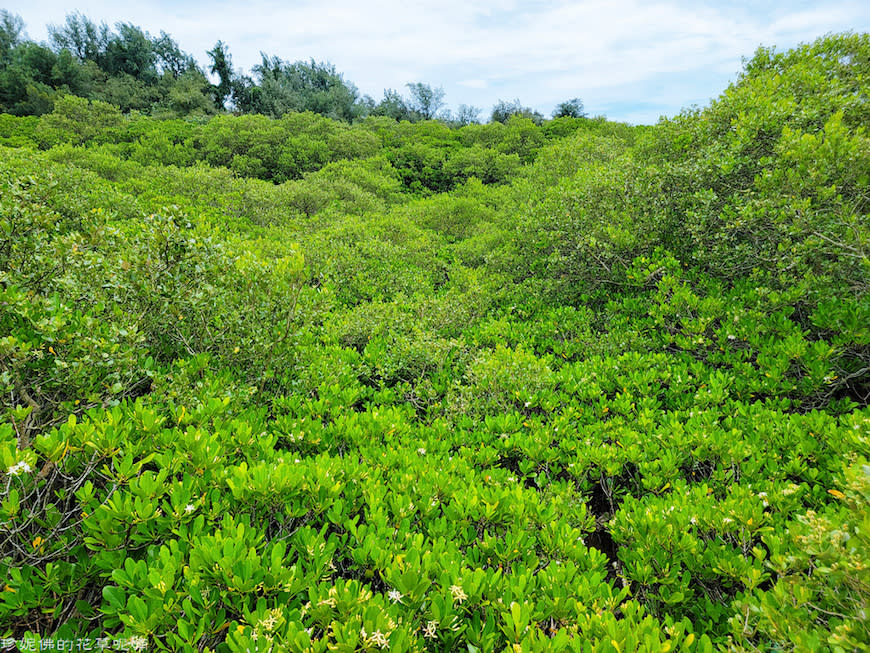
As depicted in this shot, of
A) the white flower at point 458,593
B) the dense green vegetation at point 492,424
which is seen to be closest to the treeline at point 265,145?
the dense green vegetation at point 492,424

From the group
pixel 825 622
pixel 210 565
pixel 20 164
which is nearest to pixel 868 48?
pixel 825 622

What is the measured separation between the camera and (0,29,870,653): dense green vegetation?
2207mm

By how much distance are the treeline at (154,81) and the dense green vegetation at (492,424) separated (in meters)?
54.5

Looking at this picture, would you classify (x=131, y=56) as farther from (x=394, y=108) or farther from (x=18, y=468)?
(x=18, y=468)

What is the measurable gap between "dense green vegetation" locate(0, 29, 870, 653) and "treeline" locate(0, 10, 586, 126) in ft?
179

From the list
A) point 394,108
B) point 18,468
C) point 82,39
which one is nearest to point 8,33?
point 82,39

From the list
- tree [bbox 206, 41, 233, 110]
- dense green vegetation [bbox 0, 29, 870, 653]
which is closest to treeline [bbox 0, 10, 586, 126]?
tree [bbox 206, 41, 233, 110]

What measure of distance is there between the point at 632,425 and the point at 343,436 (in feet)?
11.8

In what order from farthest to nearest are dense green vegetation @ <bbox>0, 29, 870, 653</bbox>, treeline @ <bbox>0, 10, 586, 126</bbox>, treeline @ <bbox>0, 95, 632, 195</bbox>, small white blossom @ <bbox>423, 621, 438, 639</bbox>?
treeline @ <bbox>0, 10, 586, 126</bbox>
treeline @ <bbox>0, 95, 632, 195</bbox>
dense green vegetation @ <bbox>0, 29, 870, 653</bbox>
small white blossom @ <bbox>423, 621, 438, 639</bbox>

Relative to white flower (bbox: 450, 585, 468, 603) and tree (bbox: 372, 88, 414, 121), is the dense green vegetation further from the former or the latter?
tree (bbox: 372, 88, 414, 121)

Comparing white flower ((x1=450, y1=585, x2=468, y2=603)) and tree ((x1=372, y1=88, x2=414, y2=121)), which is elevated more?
tree ((x1=372, y1=88, x2=414, y2=121))

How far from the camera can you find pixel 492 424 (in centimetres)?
510

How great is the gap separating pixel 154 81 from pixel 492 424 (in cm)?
8120

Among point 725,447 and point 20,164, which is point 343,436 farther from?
point 20,164
